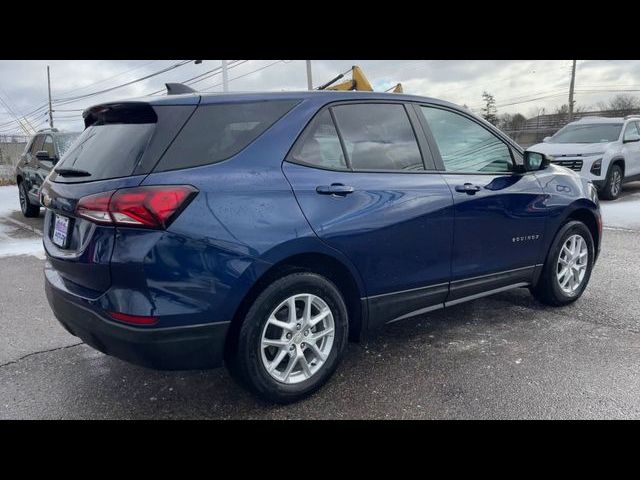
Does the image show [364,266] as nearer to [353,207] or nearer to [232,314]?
[353,207]

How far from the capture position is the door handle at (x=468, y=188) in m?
3.55

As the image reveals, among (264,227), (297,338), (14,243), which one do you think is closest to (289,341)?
(297,338)

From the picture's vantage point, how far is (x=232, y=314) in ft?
8.53

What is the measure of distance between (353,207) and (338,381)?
3.61ft

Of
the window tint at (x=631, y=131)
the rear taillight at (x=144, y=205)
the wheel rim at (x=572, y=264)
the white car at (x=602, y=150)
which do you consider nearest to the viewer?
the rear taillight at (x=144, y=205)

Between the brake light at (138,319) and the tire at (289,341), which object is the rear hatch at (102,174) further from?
the tire at (289,341)

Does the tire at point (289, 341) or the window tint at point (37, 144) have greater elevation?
the window tint at point (37, 144)

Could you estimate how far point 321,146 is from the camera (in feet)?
9.93

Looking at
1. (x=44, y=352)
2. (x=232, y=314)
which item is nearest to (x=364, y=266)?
(x=232, y=314)

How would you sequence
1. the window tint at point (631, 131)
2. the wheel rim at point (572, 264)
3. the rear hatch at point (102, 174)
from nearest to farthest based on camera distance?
the rear hatch at point (102, 174)
the wheel rim at point (572, 264)
the window tint at point (631, 131)

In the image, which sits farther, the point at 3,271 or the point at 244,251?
the point at 3,271

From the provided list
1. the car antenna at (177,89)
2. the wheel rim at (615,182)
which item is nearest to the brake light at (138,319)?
the car antenna at (177,89)

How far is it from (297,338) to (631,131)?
40.0 ft

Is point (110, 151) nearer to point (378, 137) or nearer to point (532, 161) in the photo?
point (378, 137)
